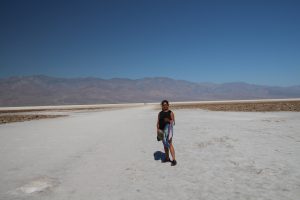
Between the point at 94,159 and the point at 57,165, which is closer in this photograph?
the point at 57,165

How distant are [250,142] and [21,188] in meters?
8.12

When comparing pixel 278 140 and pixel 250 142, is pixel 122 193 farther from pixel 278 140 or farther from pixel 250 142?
pixel 278 140

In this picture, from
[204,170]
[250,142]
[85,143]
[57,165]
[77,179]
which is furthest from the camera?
[85,143]

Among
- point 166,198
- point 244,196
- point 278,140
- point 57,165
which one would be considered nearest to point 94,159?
point 57,165

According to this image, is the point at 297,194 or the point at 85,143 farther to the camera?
the point at 85,143

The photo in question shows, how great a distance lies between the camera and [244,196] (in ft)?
17.4

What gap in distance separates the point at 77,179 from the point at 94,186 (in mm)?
697

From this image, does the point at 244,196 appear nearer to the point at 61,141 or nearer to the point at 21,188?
the point at 21,188

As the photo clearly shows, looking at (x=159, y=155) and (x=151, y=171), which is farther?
(x=159, y=155)

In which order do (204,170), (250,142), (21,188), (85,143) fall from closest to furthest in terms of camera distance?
A: (21,188) < (204,170) < (250,142) < (85,143)

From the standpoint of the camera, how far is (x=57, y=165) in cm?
797

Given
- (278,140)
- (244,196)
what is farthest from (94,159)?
(278,140)

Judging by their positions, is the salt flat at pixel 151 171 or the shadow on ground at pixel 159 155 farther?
the shadow on ground at pixel 159 155

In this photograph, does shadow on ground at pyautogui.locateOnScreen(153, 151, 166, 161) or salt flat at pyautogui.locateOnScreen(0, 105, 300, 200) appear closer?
salt flat at pyautogui.locateOnScreen(0, 105, 300, 200)
